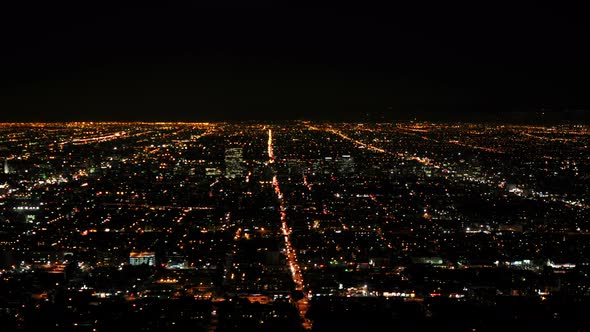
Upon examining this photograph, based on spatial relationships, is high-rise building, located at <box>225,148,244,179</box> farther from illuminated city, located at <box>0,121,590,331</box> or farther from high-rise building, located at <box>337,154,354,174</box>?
high-rise building, located at <box>337,154,354,174</box>

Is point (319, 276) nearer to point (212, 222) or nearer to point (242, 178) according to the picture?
point (212, 222)

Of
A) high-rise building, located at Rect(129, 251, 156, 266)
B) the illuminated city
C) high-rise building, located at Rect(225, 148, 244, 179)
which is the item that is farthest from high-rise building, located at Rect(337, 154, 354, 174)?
high-rise building, located at Rect(129, 251, 156, 266)

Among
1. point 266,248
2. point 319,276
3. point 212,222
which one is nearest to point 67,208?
point 212,222

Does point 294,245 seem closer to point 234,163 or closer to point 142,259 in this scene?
point 142,259

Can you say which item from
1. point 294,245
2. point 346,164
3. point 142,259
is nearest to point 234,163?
point 346,164

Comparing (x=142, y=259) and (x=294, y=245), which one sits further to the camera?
(x=294, y=245)

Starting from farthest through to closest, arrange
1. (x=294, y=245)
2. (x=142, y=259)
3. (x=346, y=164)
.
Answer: (x=346, y=164), (x=294, y=245), (x=142, y=259)
